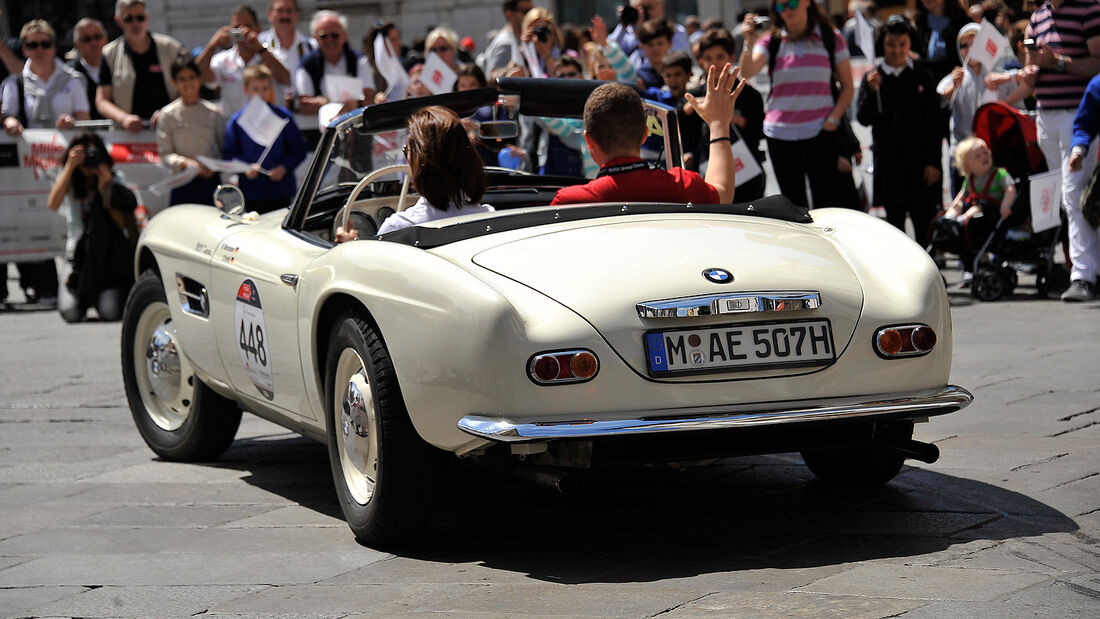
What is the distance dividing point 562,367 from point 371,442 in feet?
2.80

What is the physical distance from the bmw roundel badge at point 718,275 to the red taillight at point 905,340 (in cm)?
44

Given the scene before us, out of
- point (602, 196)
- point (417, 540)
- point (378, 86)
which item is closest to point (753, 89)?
point (378, 86)

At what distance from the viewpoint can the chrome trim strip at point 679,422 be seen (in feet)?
13.0

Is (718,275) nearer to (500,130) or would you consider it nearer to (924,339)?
(924,339)

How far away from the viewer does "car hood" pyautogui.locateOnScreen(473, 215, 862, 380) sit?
405 centimetres

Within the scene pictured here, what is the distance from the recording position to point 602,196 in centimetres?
507

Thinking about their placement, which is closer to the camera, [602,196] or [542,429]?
[542,429]

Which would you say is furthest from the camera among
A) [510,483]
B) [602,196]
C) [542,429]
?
[510,483]

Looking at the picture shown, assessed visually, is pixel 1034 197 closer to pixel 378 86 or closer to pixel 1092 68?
pixel 1092 68

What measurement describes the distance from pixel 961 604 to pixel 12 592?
2541 mm

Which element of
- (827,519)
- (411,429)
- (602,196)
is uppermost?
(602,196)

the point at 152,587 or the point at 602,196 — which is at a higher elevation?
the point at 602,196

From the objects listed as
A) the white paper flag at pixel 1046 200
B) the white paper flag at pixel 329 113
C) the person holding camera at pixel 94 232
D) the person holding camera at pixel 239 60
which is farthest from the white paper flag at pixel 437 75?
the white paper flag at pixel 329 113

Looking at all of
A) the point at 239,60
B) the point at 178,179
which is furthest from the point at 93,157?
the point at 239,60
